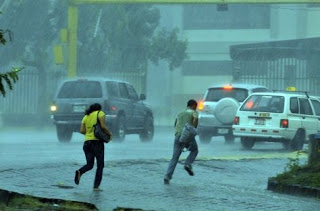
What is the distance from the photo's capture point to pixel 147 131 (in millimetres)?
31188

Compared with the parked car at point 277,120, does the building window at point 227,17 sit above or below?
above

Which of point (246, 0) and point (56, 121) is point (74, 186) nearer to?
point (56, 121)

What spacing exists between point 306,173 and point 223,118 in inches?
474

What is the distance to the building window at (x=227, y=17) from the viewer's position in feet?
212

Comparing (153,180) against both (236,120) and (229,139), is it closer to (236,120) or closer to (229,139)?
(236,120)

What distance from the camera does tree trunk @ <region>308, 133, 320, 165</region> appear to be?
1702 cm

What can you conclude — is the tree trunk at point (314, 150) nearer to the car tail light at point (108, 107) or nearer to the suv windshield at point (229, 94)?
the car tail light at point (108, 107)

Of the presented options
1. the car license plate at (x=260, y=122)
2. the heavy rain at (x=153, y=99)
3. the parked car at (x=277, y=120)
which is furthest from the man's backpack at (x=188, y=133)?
the car license plate at (x=260, y=122)

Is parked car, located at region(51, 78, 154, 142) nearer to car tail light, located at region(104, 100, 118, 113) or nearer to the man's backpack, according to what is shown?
car tail light, located at region(104, 100, 118, 113)

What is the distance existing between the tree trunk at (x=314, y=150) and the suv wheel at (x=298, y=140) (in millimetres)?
8964

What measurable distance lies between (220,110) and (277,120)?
106 inches

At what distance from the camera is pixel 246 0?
3494cm

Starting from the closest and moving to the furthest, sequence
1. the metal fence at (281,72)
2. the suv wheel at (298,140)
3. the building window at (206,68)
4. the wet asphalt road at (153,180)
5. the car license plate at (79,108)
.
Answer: the wet asphalt road at (153,180)
the suv wheel at (298,140)
the car license plate at (79,108)
the metal fence at (281,72)
the building window at (206,68)

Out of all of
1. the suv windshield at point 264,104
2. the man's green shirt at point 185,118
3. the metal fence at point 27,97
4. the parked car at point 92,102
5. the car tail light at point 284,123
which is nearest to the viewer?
the man's green shirt at point 185,118
